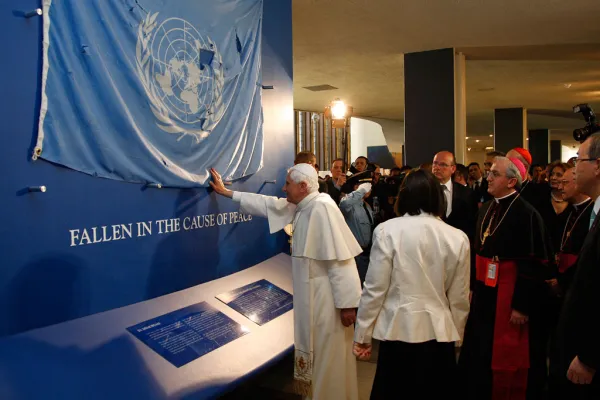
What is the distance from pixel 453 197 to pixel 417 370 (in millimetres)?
2534

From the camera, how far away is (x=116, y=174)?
2.87 m

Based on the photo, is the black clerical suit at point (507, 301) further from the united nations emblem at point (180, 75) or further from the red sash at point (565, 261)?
the united nations emblem at point (180, 75)

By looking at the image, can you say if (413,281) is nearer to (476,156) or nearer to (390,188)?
(390,188)

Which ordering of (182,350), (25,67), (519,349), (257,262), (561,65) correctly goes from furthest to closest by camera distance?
(561,65) → (257,262) → (519,349) → (182,350) → (25,67)

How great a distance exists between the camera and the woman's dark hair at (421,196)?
2.54 m

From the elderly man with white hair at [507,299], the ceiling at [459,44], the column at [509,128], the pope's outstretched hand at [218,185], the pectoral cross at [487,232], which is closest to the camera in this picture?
the elderly man with white hair at [507,299]

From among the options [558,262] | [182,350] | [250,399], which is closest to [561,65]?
[558,262]

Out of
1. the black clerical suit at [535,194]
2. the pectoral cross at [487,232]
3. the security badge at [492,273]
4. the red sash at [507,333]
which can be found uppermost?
the black clerical suit at [535,194]

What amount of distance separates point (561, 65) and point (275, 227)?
9.20 meters

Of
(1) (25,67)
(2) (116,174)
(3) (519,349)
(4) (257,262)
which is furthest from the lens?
(4) (257,262)

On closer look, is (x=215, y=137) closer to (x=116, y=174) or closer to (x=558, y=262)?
(x=116, y=174)

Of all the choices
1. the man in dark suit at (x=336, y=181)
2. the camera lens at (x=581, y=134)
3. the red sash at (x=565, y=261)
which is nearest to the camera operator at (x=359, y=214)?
the man in dark suit at (x=336, y=181)

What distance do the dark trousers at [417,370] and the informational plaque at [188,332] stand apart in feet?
3.27

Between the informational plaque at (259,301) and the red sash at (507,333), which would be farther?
the informational plaque at (259,301)
